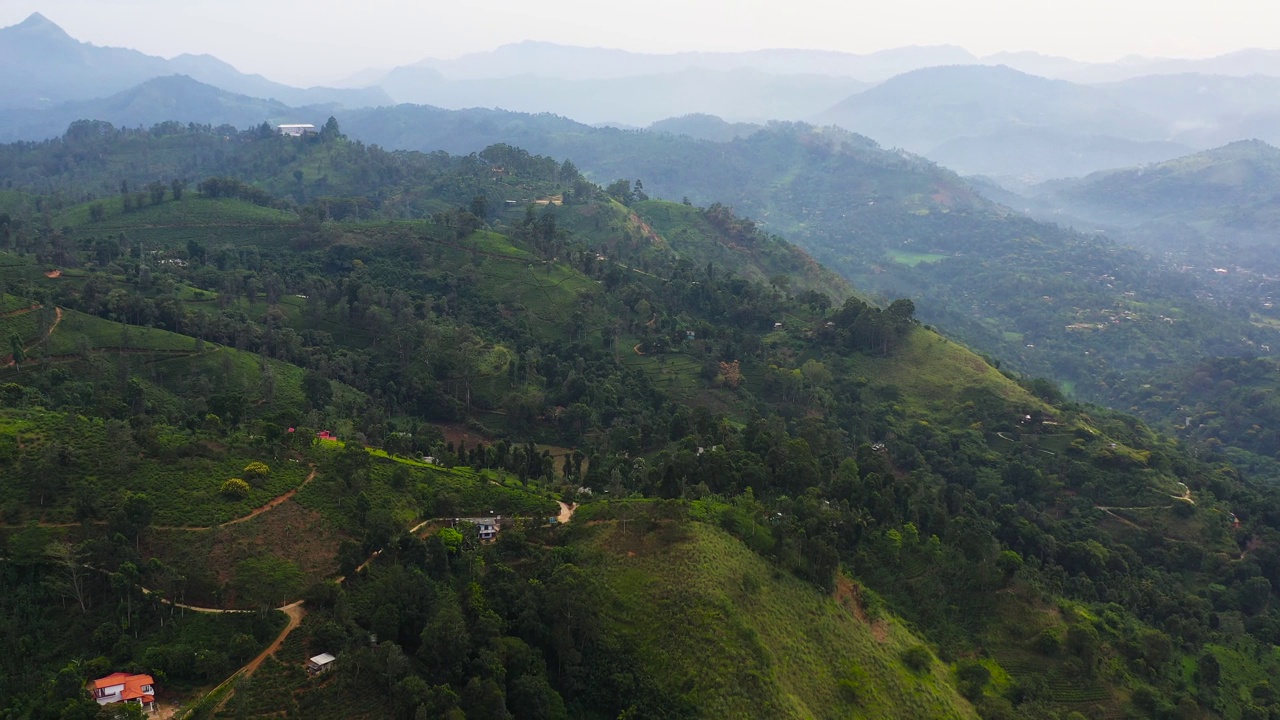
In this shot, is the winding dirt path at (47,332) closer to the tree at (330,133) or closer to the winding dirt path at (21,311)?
the winding dirt path at (21,311)

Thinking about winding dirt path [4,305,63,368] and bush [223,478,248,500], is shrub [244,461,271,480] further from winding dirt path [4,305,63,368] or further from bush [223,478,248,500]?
winding dirt path [4,305,63,368]

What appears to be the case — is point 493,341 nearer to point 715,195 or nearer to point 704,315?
point 704,315

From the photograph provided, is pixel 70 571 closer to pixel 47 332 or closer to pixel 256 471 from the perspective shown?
pixel 256 471

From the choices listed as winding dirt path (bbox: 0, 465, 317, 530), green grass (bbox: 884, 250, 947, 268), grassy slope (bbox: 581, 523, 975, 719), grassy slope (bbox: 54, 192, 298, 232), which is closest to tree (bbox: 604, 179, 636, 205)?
grassy slope (bbox: 54, 192, 298, 232)

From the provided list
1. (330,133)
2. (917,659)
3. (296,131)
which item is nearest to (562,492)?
(917,659)

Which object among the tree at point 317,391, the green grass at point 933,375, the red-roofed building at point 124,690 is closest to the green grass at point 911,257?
the green grass at point 933,375

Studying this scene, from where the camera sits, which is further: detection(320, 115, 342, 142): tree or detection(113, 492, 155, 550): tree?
detection(320, 115, 342, 142): tree

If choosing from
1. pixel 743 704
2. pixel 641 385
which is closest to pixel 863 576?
pixel 743 704
